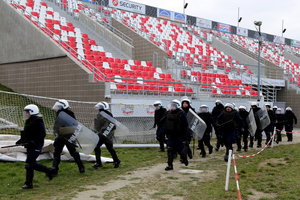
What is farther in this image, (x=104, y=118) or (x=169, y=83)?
(x=169, y=83)

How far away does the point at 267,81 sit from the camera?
27734 millimetres

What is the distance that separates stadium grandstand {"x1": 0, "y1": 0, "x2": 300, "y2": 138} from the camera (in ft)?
56.3

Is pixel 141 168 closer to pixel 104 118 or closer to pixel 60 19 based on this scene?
pixel 104 118

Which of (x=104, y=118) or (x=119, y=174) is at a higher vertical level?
(x=104, y=118)

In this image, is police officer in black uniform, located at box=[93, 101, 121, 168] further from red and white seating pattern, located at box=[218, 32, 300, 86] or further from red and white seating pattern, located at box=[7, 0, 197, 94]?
Answer: red and white seating pattern, located at box=[218, 32, 300, 86]

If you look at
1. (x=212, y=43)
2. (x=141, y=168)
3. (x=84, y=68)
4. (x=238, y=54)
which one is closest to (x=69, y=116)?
(x=141, y=168)

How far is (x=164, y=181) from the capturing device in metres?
8.25

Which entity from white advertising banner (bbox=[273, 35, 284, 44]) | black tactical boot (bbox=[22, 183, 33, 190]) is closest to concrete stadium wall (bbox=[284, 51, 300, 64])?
white advertising banner (bbox=[273, 35, 284, 44])

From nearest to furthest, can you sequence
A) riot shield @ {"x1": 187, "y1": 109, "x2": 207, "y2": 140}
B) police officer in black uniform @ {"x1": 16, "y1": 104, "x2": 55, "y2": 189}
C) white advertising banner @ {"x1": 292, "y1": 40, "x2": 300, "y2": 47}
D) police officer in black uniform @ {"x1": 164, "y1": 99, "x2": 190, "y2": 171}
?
police officer in black uniform @ {"x1": 16, "y1": 104, "x2": 55, "y2": 189}, police officer in black uniform @ {"x1": 164, "y1": 99, "x2": 190, "y2": 171}, riot shield @ {"x1": 187, "y1": 109, "x2": 207, "y2": 140}, white advertising banner @ {"x1": 292, "y1": 40, "x2": 300, "y2": 47}

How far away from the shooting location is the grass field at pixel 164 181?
696cm

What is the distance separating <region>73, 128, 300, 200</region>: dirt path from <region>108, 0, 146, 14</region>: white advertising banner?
27775mm

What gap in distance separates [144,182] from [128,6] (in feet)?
104

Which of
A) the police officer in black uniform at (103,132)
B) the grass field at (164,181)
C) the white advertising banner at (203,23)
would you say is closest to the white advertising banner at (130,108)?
the grass field at (164,181)

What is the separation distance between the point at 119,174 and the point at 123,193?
2006 millimetres
